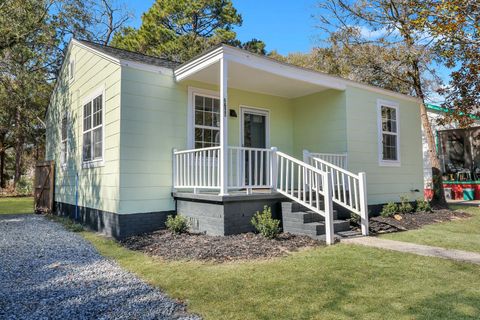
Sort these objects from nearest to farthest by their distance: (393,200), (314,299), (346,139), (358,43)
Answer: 1. (314,299)
2. (346,139)
3. (393,200)
4. (358,43)

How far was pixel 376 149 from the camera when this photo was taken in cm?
927

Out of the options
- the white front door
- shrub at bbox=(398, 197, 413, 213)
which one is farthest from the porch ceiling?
shrub at bbox=(398, 197, 413, 213)

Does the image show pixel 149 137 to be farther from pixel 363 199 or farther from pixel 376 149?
pixel 376 149

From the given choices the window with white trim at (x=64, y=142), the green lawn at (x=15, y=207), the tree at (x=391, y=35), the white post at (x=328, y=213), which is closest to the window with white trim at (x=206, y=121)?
the white post at (x=328, y=213)

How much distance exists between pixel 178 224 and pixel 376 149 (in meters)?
5.69

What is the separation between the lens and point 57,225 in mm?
8688

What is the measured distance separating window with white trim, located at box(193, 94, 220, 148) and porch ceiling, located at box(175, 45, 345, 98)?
17.2 inches

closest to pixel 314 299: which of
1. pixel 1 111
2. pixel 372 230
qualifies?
pixel 372 230

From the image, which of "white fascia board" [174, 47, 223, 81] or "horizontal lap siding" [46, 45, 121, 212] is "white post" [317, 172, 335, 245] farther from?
"horizontal lap siding" [46, 45, 121, 212]

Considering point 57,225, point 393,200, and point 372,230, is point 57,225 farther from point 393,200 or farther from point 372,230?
point 393,200

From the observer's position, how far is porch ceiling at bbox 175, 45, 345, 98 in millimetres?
6496

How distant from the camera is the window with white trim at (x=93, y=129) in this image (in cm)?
787

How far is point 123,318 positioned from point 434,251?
449cm

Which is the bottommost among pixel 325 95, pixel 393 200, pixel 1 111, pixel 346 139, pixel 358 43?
pixel 393 200
